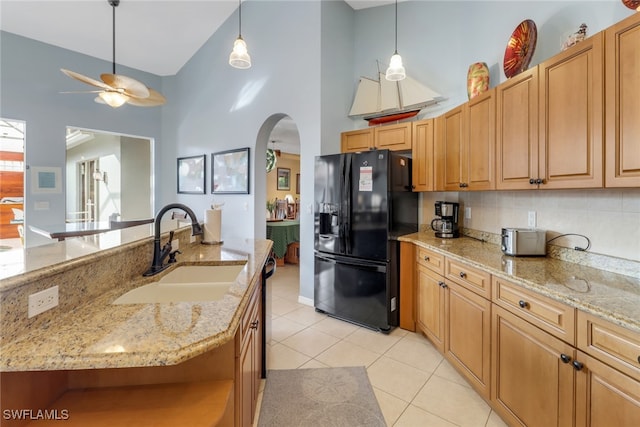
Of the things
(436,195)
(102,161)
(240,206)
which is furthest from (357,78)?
(102,161)

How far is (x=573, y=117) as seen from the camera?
5.12 feet

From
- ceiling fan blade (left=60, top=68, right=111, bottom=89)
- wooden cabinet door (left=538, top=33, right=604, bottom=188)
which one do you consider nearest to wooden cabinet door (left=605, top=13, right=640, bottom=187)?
wooden cabinet door (left=538, top=33, right=604, bottom=188)

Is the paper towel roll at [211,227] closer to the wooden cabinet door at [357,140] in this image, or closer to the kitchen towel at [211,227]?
the kitchen towel at [211,227]

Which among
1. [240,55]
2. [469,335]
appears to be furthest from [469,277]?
[240,55]

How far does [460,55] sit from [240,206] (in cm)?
333

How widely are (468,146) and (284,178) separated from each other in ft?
23.2

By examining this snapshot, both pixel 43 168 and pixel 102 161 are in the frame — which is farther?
pixel 102 161

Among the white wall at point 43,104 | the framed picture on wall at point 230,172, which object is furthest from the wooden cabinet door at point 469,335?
the white wall at point 43,104

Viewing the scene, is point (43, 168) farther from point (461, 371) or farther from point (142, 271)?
point (461, 371)

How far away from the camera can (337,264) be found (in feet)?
10.1

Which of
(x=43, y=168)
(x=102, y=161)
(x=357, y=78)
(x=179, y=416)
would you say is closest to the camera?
(x=179, y=416)

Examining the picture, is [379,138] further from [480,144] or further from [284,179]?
[284,179]

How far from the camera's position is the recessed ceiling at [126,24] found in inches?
150

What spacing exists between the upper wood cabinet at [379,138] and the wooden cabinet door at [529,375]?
6.45 feet
